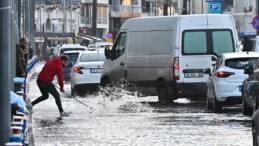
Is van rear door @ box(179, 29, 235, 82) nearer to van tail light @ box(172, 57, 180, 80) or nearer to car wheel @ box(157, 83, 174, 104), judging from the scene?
van tail light @ box(172, 57, 180, 80)

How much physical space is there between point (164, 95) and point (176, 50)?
146 cm

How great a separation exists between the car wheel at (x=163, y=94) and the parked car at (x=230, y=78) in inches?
148

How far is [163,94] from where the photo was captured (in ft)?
101

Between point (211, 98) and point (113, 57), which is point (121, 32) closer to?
point (113, 57)

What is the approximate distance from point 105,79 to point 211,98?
18.6 ft

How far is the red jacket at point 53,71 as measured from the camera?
2672 centimetres

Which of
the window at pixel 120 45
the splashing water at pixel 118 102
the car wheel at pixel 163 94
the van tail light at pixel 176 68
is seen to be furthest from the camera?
the window at pixel 120 45

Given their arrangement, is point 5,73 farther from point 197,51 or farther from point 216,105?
point 197,51

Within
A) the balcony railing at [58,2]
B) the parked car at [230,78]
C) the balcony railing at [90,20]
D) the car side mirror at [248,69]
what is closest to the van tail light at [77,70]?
the parked car at [230,78]

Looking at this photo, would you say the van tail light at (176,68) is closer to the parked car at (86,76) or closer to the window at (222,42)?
the window at (222,42)

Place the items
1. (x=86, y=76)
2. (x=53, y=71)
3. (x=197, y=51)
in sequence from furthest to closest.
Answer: (x=86, y=76)
(x=197, y=51)
(x=53, y=71)

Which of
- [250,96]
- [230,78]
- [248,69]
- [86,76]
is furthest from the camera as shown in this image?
[86,76]

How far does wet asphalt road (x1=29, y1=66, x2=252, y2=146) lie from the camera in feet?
60.1

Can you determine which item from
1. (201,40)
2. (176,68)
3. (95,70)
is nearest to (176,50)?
(176,68)
